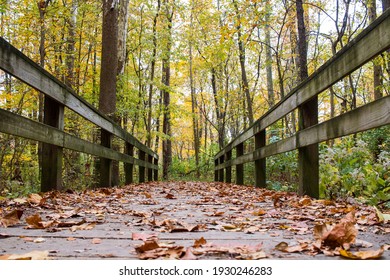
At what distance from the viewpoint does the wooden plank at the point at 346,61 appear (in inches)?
96.2

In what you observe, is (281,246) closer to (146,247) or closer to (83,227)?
(146,247)

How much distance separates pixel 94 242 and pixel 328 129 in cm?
233

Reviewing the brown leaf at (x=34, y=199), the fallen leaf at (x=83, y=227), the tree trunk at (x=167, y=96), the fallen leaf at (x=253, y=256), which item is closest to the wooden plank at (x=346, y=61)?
the fallen leaf at (x=253, y=256)

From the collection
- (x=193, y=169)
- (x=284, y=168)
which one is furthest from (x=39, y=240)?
(x=193, y=169)

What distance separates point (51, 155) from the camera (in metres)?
4.05

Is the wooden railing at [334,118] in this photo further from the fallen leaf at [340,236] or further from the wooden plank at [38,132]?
the wooden plank at [38,132]

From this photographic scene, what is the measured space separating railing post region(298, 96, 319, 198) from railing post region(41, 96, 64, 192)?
2.73m

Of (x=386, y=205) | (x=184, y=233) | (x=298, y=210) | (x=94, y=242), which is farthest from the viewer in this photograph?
(x=386, y=205)

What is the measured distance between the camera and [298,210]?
3.21 metres

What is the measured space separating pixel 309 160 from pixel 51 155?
286 centimetres

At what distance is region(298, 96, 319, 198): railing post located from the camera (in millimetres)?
4113

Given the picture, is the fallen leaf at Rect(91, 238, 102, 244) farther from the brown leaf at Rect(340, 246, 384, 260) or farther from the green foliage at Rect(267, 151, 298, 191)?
the green foliage at Rect(267, 151, 298, 191)
